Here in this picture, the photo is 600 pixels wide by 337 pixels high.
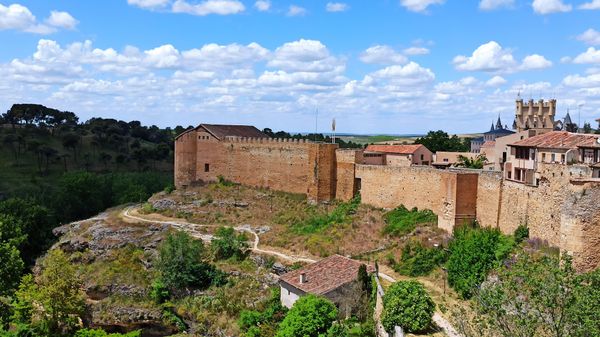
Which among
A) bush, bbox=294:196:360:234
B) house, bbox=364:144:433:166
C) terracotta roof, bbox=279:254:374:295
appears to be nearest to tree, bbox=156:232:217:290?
bush, bbox=294:196:360:234

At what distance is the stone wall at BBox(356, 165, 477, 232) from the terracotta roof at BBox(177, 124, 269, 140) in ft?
49.7

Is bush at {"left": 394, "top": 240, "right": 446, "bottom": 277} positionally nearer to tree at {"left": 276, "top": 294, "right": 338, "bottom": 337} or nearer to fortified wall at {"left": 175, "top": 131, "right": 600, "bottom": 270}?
fortified wall at {"left": 175, "top": 131, "right": 600, "bottom": 270}

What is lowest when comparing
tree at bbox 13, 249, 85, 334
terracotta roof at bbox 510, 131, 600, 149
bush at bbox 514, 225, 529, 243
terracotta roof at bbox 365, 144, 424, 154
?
tree at bbox 13, 249, 85, 334

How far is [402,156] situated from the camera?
150 feet

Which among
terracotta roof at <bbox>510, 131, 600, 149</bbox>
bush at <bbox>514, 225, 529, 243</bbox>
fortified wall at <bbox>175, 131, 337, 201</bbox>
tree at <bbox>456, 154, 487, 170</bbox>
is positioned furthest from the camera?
tree at <bbox>456, 154, 487, 170</bbox>

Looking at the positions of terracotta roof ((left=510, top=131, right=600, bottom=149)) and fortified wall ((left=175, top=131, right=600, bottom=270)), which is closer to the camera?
fortified wall ((left=175, top=131, right=600, bottom=270))

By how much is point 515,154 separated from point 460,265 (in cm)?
751

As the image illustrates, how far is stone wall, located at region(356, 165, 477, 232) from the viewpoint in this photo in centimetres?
3009

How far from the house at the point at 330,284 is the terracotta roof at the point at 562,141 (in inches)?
416

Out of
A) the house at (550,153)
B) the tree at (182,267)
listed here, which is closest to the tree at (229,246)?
the tree at (182,267)

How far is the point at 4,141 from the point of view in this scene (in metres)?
79.7

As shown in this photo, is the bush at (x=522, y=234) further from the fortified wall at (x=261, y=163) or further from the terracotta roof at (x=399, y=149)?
the terracotta roof at (x=399, y=149)

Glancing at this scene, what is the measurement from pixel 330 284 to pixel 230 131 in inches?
1082

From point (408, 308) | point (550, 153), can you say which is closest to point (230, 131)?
point (550, 153)
